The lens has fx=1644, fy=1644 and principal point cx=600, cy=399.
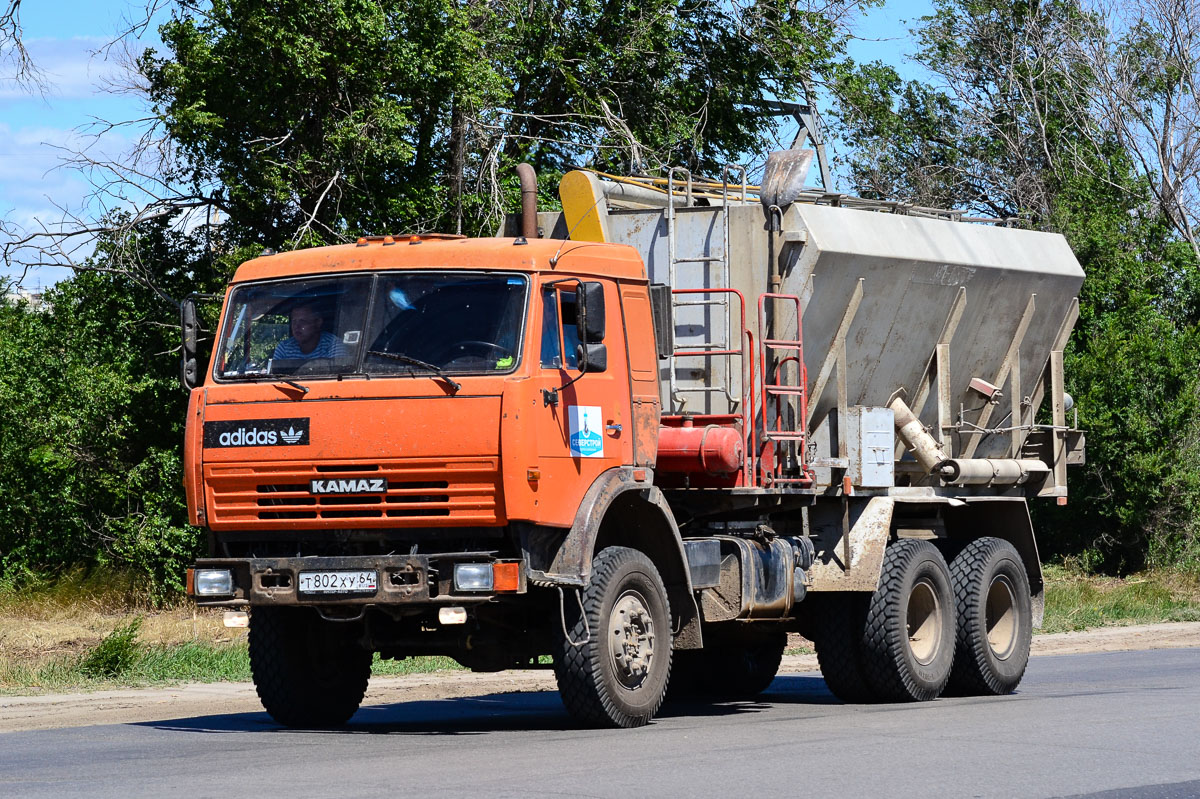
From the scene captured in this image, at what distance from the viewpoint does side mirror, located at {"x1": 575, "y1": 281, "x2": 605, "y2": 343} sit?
10.0 meters

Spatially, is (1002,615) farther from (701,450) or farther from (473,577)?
(473,577)

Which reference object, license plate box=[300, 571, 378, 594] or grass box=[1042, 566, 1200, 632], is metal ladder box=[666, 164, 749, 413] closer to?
license plate box=[300, 571, 378, 594]

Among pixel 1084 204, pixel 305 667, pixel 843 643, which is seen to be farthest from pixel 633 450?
pixel 1084 204

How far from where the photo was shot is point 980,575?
14.0 m

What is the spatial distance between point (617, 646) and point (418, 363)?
218 cm

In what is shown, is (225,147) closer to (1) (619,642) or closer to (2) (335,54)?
(2) (335,54)

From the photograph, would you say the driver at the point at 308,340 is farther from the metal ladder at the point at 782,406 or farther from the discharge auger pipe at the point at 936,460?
the discharge auger pipe at the point at 936,460

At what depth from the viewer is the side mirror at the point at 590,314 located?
10016 millimetres

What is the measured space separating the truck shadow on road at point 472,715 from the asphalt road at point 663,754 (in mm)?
29

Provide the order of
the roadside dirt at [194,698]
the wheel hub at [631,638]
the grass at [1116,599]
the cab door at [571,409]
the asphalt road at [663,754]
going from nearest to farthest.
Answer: the asphalt road at [663,754], the cab door at [571,409], the wheel hub at [631,638], the roadside dirt at [194,698], the grass at [1116,599]

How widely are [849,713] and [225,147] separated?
41.9 ft

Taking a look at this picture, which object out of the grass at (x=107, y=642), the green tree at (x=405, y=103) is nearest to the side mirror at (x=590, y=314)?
the grass at (x=107, y=642)

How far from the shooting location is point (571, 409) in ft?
33.2

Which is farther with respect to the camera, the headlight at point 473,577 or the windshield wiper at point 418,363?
the windshield wiper at point 418,363
